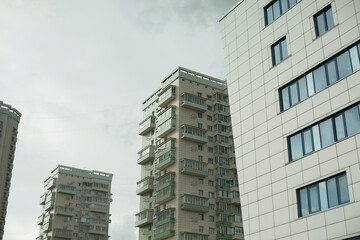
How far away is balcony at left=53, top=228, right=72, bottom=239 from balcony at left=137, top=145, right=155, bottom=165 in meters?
37.4

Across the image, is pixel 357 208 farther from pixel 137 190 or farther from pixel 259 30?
pixel 137 190

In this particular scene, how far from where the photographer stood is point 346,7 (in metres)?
28.9

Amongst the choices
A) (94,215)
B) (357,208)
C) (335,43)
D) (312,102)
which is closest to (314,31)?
(335,43)

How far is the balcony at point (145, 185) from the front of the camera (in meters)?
77.1

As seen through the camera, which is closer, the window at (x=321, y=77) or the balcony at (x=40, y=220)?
the window at (x=321, y=77)

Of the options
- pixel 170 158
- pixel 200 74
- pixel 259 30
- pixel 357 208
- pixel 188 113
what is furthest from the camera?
pixel 200 74

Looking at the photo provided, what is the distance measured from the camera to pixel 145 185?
256ft

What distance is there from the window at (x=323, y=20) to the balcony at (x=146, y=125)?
53606 mm

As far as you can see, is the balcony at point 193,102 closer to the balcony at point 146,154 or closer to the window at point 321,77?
the balcony at point 146,154

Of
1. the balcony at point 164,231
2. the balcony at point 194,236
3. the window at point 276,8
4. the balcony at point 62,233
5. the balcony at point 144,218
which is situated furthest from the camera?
the balcony at point 62,233

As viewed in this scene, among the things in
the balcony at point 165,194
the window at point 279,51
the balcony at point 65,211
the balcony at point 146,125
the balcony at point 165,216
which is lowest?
the balcony at point 165,216

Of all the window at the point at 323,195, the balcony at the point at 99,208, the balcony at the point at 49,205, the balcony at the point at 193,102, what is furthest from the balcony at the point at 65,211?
the window at the point at 323,195

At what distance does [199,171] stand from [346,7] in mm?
45916

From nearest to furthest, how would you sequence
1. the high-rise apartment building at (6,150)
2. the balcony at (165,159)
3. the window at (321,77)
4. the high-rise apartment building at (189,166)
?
1. the window at (321,77)
2. the high-rise apartment building at (189,166)
3. the balcony at (165,159)
4. the high-rise apartment building at (6,150)
